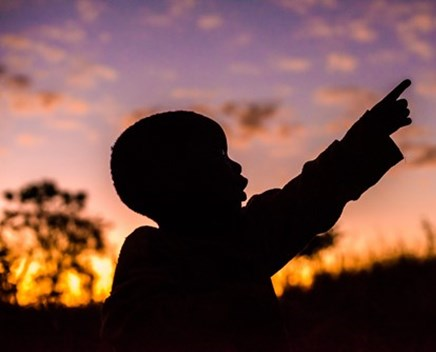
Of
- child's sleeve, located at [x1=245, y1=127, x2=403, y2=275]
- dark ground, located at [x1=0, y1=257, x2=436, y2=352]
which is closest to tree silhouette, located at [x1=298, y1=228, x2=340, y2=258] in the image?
dark ground, located at [x1=0, y1=257, x2=436, y2=352]

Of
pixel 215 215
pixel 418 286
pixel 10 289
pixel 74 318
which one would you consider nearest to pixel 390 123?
pixel 215 215

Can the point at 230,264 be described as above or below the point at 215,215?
below

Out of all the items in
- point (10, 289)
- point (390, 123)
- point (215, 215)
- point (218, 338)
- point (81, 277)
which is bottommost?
point (218, 338)

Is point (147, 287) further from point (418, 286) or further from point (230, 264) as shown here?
point (418, 286)

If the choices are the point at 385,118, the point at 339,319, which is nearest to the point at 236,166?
the point at 385,118

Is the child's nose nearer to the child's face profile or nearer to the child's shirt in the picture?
the child's face profile

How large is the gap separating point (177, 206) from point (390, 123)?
3.39 feet

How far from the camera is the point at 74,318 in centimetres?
632

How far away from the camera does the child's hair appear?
3.23 m

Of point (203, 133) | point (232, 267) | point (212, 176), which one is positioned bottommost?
point (232, 267)

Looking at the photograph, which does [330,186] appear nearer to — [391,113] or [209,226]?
[391,113]

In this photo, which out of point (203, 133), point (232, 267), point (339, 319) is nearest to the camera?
point (232, 267)

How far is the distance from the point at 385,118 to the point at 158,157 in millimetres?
1040

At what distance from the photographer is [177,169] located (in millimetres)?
3230
